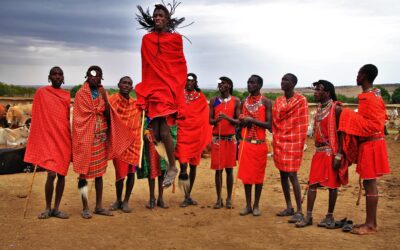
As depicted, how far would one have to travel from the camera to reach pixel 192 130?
7.69 meters

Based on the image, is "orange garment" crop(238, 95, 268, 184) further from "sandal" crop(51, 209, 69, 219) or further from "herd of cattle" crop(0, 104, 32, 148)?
"herd of cattle" crop(0, 104, 32, 148)

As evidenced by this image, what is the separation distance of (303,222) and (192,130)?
2.60 meters

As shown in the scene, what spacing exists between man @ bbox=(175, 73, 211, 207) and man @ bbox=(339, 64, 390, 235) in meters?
2.76

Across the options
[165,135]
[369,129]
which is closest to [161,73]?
[165,135]

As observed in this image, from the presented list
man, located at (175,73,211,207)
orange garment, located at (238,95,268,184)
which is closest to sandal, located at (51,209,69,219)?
man, located at (175,73,211,207)

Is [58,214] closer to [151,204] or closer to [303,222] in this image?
[151,204]

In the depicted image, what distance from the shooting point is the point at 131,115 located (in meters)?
7.24

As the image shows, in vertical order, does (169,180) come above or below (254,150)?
below

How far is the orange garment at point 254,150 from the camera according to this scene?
6.80 meters

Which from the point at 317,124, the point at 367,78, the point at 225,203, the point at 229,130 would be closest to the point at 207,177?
the point at 225,203

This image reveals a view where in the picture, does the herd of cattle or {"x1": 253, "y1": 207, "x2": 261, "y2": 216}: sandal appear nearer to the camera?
{"x1": 253, "y1": 207, "x2": 261, "y2": 216}: sandal

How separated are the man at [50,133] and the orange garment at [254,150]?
2.78m

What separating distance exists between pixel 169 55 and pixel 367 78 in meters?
2.73

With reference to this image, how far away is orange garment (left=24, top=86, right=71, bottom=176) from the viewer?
6.29 metres
